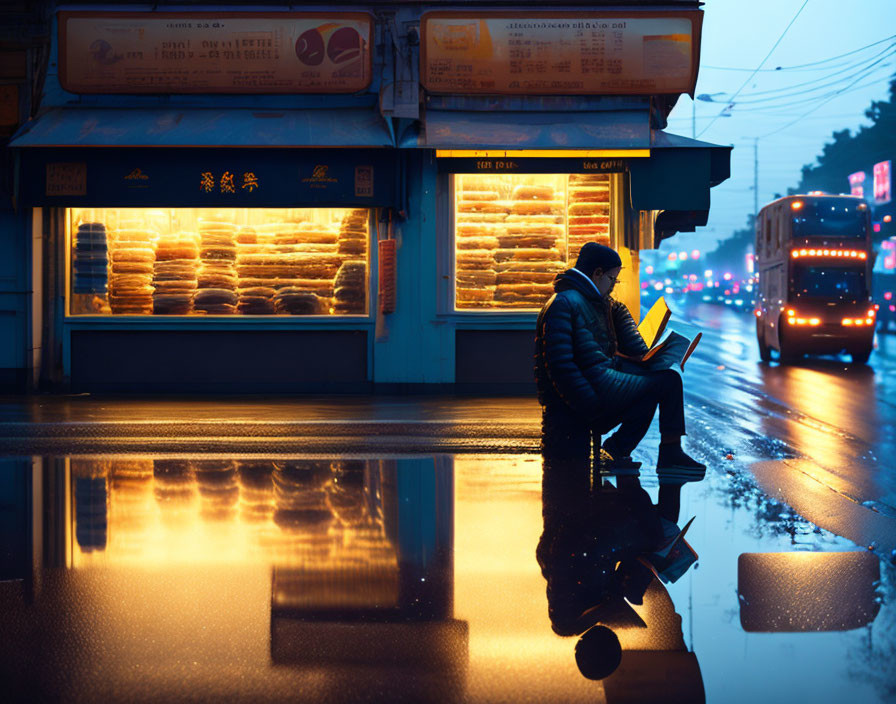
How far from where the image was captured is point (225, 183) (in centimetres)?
1471

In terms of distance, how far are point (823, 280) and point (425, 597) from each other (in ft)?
77.7

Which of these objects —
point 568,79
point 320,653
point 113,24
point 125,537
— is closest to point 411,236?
point 568,79

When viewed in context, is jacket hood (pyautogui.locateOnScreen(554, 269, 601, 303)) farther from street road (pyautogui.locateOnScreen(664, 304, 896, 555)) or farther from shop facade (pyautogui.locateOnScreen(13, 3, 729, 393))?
shop facade (pyautogui.locateOnScreen(13, 3, 729, 393))

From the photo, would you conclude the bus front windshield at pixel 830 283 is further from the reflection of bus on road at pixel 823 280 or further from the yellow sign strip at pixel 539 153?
the yellow sign strip at pixel 539 153

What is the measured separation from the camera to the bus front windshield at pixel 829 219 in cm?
2645

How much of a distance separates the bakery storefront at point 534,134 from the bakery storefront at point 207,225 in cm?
108

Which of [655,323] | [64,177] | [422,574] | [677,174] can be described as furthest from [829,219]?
[422,574]

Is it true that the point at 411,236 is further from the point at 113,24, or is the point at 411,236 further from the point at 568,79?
the point at 113,24

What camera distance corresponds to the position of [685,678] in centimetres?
369

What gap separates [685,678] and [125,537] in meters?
3.48

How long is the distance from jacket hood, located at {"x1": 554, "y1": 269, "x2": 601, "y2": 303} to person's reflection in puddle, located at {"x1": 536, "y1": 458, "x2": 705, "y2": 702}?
142 centimetres

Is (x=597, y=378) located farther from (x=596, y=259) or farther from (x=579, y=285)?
(x=596, y=259)

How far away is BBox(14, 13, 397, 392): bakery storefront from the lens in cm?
1459

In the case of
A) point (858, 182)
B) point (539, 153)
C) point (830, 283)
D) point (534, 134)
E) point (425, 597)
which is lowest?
point (425, 597)
